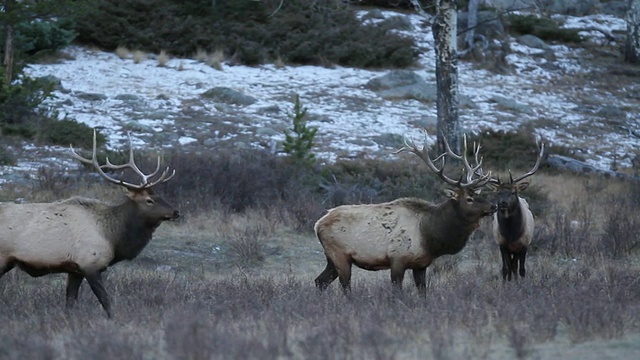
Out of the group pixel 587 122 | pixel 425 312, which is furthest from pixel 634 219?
pixel 587 122

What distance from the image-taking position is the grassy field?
21.3 ft

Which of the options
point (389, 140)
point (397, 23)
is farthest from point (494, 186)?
point (397, 23)

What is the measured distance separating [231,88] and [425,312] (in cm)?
1689

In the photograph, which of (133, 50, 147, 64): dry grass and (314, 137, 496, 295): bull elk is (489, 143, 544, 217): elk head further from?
(133, 50, 147, 64): dry grass

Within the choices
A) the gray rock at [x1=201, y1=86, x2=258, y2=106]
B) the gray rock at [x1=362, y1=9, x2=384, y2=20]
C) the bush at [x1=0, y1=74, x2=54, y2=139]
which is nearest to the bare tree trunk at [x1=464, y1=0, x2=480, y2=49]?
the gray rock at [x1=362, y1=9, x2=384, y2=20]

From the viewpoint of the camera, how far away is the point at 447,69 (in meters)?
18.7

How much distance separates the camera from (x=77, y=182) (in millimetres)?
15414

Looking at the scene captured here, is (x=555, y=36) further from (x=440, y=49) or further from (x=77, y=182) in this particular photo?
(x=77, y=182)

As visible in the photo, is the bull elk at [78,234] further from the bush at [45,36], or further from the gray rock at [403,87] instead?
the gray rock at [403,87]

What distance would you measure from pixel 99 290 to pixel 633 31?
24.4 metres

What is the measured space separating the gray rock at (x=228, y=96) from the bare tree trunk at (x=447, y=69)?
599 cm

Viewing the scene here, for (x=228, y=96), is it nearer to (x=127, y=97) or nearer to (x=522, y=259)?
(x=127, y=97)

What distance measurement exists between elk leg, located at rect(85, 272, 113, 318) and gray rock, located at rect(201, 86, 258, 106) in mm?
14520

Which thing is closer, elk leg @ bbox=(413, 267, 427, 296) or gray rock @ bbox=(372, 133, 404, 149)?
elk leg @ bbox=(413, 267, 427, 296)
